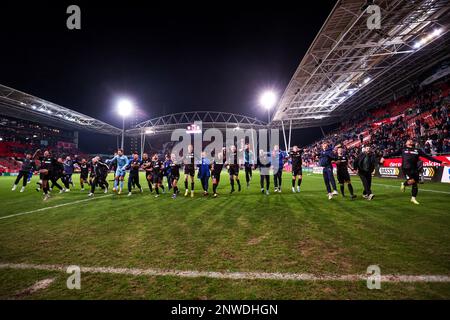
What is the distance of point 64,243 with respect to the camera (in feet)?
12.7

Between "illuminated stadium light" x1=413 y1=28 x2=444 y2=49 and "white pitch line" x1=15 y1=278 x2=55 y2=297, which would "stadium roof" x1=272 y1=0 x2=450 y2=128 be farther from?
"white pitch line" x1=15 y1=278 x2=55 y2=297

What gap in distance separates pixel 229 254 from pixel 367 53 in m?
23.6

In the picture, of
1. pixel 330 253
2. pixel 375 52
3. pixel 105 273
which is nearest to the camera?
pixel 105 273

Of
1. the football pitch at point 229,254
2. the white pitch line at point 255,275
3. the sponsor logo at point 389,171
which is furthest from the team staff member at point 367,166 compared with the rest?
the sponsor logo at point 389,171

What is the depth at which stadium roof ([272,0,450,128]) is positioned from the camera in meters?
14.9

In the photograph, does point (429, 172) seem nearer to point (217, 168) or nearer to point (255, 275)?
point (217, 168)

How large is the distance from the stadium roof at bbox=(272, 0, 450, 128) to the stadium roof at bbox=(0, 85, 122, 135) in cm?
3554

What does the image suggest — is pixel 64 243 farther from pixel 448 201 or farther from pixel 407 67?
pixel 407 67

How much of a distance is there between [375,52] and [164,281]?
82.1ft

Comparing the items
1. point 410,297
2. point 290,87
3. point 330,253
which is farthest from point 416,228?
point 290,87

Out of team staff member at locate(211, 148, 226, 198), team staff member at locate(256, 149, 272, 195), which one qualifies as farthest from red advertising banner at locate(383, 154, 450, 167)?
team staff member at locate(211, 148, 226, 198)

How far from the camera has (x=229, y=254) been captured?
3.28m

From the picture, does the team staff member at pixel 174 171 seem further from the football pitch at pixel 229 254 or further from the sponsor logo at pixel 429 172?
the sponsor logo at pixel 429 172
